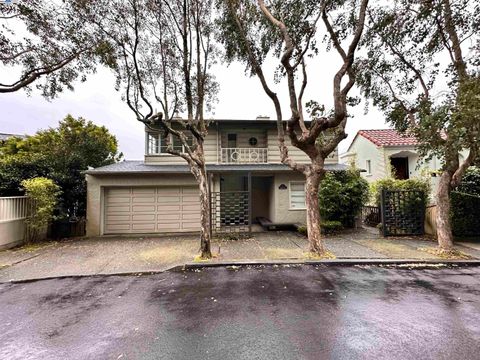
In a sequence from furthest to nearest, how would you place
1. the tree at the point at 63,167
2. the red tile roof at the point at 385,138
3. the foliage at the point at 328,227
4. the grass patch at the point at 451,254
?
the red tile roof at the point at 385,138 < the foliage at the point at 328,227 < the tree at the point at 63,167 < the grass patch at the point at 451,254

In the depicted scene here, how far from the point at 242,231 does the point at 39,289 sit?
7097 millimetres

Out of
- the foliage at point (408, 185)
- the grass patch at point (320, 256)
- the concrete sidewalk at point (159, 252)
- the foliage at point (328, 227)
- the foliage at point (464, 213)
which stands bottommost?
the concrete sidewalk at point (159, 252)

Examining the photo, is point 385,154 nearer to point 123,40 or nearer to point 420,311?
point 420,311

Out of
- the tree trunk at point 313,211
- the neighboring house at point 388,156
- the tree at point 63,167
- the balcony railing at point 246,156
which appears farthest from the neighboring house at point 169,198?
the neighboring house at point 388,156

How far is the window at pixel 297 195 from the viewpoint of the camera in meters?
11.6

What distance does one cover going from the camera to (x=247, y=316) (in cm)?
354

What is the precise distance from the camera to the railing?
789cm

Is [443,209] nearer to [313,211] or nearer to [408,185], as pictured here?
[408,185]

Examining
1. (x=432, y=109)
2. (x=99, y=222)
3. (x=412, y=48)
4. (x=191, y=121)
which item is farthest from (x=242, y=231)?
(x=412, y=48)

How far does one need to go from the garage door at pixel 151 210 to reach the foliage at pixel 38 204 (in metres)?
2.10

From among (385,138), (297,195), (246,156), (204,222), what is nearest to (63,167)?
(204,222)

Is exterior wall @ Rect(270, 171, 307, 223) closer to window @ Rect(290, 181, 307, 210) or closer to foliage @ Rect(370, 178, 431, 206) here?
window @ Rect(290, 181, 307, 210)

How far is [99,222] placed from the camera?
33.7 ft

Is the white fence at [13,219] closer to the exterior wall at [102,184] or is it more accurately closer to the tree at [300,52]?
the exterior wall at [102,184]
